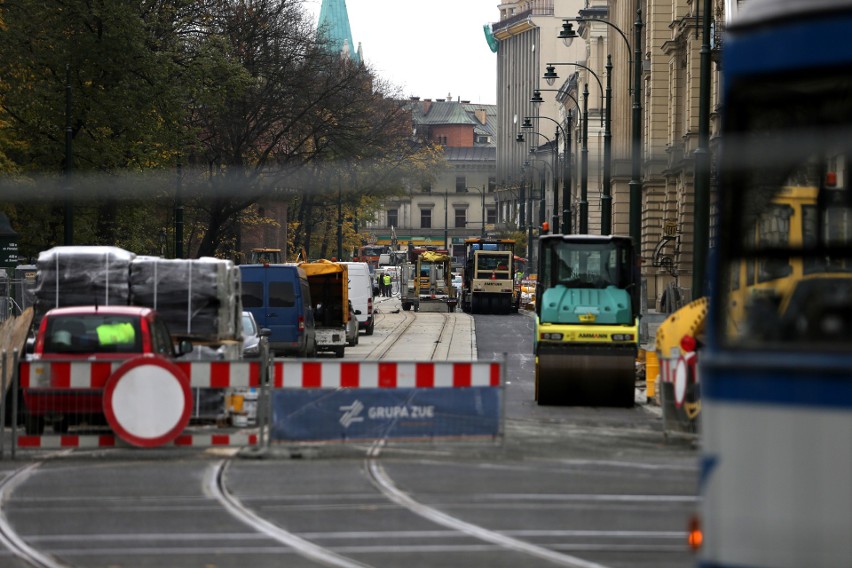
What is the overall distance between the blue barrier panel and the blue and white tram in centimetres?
959

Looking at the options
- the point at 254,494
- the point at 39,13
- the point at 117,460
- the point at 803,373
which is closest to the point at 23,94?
the point at 39,13

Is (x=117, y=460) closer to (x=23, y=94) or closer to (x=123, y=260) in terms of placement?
(x=123, y=260)

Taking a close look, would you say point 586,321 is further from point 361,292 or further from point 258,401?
point 361,292

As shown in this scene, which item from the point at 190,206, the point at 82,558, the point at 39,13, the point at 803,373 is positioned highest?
the point at 39,13

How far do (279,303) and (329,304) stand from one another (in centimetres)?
691

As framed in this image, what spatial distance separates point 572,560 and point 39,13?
37.3 meters

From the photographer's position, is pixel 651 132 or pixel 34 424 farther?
pixel 651 132

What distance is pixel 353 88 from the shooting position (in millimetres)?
62438

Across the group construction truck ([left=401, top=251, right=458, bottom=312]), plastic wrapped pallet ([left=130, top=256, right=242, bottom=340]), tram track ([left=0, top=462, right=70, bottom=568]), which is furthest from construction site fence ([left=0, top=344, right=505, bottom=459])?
construction truck ([left=401, top=251, right=458, bottom=312])

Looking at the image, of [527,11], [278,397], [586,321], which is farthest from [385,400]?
[527,11]

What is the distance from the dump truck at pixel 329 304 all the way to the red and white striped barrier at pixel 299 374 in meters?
23.8

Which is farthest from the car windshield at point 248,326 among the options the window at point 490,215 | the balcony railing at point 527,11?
the window at point 490,215

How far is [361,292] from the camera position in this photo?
170 feet

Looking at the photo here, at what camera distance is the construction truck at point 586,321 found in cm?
2416
